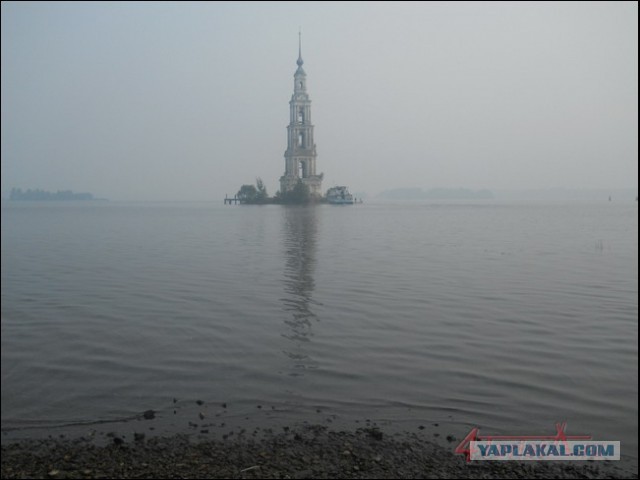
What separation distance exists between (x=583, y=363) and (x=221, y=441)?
7.32m

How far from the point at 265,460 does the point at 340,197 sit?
550 ft

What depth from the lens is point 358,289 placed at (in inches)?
792

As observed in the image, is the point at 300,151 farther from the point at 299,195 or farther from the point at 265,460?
the point at 265,460

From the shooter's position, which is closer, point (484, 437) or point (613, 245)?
point (484, 437)

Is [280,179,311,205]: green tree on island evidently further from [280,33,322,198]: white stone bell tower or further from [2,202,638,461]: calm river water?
[2,202,638,461]: calm river water

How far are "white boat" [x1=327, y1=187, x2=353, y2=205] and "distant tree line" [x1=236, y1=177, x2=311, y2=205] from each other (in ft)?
27.0

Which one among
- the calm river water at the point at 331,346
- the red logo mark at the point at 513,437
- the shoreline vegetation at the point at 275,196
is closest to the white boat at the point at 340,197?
the shoreline vegetation at the point at 275,196

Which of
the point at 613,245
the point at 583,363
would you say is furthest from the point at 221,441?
the point at 613,245

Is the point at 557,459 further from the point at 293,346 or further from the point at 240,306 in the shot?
the point at 240,306

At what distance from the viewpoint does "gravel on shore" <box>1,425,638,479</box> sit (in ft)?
21.3

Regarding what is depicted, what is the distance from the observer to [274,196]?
17775cm

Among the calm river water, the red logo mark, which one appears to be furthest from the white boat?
the red logo mark

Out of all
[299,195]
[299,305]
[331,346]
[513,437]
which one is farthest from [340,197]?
[513,437]

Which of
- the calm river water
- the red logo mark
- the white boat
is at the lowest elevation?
the red logo mark
